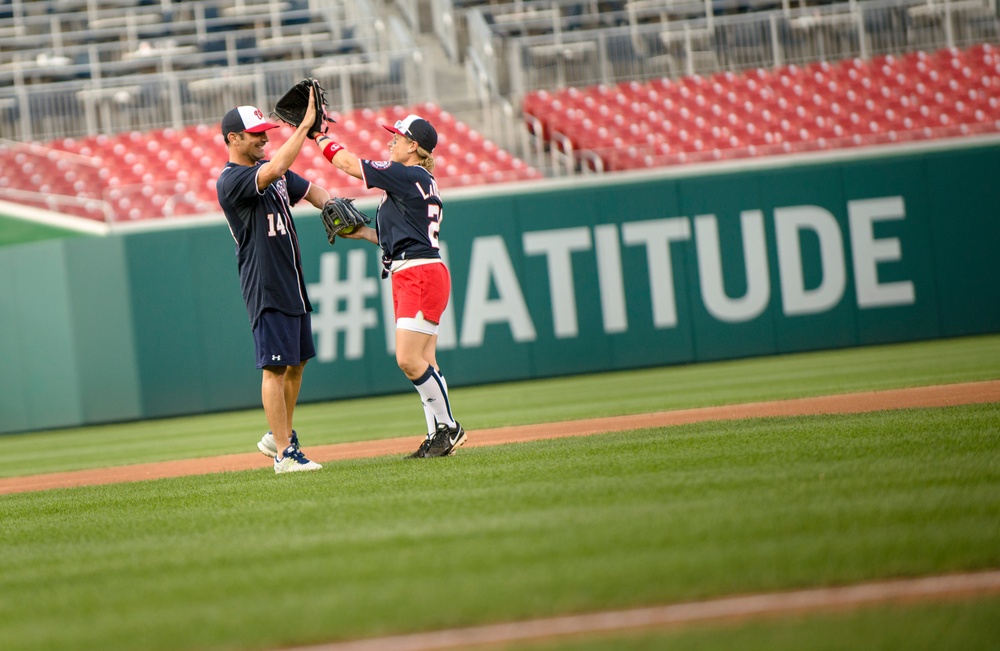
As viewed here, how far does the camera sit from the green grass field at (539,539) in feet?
11.3

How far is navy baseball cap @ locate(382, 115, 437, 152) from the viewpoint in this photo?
7148mm

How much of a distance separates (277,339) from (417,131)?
4.95ft

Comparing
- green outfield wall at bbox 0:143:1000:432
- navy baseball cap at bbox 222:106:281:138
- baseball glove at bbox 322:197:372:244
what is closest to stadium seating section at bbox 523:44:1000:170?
green outfield wall at bbox 0:143:1000:432

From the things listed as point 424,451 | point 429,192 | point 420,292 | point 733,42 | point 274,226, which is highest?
point 733,42

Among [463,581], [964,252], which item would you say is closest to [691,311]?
[964,252]

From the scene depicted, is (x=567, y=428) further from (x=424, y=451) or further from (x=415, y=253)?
(x=415, y=253)

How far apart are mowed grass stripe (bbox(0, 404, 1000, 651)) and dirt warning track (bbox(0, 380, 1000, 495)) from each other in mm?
1553

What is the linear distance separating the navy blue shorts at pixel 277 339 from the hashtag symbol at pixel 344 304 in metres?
9.33

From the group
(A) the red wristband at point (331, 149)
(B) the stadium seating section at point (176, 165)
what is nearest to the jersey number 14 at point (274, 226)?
(A) the red wristband at point (331, 149)

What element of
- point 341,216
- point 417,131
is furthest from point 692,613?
point 341,216

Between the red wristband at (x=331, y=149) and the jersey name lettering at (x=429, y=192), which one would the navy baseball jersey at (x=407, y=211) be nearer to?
the jersey name lettering at (x=429, y=192)

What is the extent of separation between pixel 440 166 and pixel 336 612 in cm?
1690

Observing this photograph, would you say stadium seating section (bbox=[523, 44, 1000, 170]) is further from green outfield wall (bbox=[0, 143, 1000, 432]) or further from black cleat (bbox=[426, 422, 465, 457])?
black cleat (bbox=[426, 422, 465, 457])

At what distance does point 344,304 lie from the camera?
16.4 m
